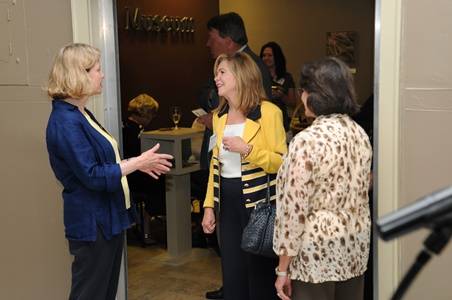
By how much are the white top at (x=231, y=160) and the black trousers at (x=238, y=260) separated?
0.10 ft

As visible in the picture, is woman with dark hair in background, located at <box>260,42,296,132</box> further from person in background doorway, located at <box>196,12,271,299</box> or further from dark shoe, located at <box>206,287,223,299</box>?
dark shoe, located at <box>206,287,223,299</box>

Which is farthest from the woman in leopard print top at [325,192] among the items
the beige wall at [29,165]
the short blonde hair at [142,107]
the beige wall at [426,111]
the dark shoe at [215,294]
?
the short blonde hair at [142,107]

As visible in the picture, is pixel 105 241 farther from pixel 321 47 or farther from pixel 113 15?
pixel 321 47

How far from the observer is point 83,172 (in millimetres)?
2164

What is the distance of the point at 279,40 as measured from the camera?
25.0ft

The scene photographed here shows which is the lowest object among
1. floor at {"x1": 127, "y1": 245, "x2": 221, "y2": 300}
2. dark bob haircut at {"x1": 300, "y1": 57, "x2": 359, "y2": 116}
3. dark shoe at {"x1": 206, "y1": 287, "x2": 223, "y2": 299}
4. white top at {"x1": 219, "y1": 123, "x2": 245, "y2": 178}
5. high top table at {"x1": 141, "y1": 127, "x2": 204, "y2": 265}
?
floor at {"x1": 127, "y1": 245, "x2": 221, "y2": 300}

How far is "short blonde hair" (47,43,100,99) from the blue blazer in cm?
6

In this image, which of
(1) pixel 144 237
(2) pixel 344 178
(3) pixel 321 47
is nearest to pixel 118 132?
(2) pixel 344 178

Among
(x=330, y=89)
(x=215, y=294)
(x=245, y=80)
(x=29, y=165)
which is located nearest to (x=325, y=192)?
(x=330, y=89)

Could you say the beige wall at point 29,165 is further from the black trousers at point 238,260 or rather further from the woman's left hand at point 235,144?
the woman's left hand at point 235,144

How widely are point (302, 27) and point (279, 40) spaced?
14.7 inches

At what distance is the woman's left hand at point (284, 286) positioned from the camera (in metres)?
2.01

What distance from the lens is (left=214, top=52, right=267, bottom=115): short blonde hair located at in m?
2.61

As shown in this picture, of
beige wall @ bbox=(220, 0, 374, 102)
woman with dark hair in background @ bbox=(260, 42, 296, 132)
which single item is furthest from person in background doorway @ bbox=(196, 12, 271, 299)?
beige wall @ bbox=(220, 0, 374, 102)
